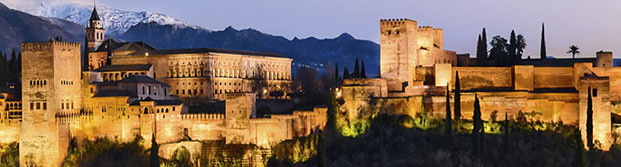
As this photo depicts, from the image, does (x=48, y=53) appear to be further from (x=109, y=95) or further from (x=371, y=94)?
(x=371, y=94)

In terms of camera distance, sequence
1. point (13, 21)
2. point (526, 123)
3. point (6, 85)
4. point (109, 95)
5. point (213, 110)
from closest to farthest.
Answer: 1. point (526, 123)
2. point (109, 95)
3. point (213, 110)
4. point (6, 85)
5. point (13, 21)

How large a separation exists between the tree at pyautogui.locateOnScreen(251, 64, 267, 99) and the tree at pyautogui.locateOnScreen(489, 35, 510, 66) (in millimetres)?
23396

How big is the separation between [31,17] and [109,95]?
135 meters

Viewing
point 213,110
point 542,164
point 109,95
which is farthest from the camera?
point 213,110

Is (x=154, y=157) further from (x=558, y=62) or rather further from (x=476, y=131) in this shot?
(x=558, y=62)

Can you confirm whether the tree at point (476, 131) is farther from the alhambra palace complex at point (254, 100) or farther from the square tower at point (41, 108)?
the square tower at point (41, 108)

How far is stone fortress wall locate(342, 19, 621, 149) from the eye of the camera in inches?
1809

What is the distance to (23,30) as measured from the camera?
6486 inches

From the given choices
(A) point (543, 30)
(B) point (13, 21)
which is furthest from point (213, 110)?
(B) point (13, 21)

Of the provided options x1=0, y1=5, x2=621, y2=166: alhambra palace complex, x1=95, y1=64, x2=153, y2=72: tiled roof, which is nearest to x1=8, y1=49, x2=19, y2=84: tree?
x1=95, y1=64, x2=153, y2=72: tiled roof

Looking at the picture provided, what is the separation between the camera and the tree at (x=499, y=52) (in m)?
61.2

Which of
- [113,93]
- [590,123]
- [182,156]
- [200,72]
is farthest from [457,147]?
[200,72]

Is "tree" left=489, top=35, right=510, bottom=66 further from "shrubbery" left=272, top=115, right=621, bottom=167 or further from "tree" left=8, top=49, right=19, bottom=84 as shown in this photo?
"tree" left=8, top=49, right=19, bottom=84

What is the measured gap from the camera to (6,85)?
63.6 meters
